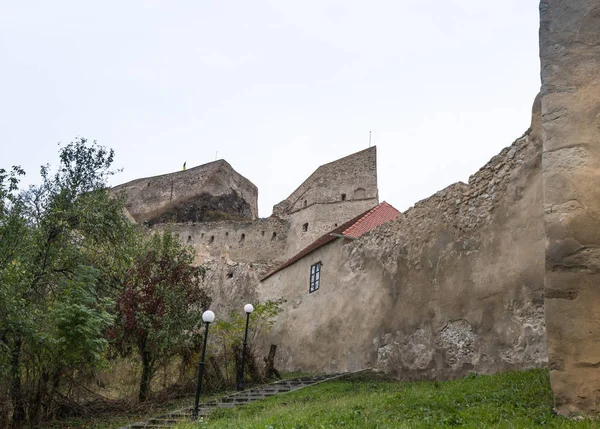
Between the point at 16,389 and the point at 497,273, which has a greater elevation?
the point at 497,273

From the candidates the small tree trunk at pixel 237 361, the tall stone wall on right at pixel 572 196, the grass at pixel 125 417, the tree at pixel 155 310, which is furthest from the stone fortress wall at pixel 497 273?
the grass at pixel 125 417

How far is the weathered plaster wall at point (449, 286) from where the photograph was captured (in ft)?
37.7

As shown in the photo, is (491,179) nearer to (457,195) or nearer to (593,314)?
(457,195)

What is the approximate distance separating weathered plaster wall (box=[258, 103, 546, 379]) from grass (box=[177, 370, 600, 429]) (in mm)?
1400

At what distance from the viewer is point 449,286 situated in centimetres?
1344

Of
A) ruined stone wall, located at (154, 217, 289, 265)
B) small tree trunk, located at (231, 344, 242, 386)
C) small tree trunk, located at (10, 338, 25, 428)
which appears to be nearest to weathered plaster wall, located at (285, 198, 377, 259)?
ruined stone wall, located at (154, 217, 289, 265)

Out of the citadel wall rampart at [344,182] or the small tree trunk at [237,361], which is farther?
the citadel wall rampart at [344,182]

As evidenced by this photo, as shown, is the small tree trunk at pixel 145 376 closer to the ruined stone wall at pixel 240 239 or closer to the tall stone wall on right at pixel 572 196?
the tall stone wall on right at pixel 572 196

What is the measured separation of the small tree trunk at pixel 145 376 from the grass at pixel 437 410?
429cm

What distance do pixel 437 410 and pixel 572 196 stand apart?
3248 mm

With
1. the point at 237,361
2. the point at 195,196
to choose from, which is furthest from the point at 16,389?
the point at 195,196

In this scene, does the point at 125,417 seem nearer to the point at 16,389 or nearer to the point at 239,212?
the point at 16,389

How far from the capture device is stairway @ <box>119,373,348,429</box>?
11.3 metres

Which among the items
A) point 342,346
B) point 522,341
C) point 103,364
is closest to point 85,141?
point 103,364
